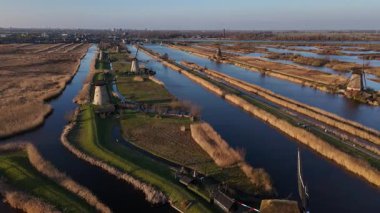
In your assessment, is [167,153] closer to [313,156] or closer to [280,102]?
[313,156]

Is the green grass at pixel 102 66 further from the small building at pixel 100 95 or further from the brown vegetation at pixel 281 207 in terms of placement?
the brown vegetation at pixel 281 207

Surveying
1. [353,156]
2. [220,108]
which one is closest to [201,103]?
[220,108]

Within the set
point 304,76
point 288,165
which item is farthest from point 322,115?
point 304,76

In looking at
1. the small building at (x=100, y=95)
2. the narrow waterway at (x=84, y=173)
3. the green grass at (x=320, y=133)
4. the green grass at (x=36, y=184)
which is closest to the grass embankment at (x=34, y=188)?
the green grass at (x=36, y=184)

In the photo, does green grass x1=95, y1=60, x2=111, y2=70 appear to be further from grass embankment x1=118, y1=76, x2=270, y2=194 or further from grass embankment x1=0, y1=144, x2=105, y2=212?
grass embankment x1=0, y1=144, x2=105, y2=212

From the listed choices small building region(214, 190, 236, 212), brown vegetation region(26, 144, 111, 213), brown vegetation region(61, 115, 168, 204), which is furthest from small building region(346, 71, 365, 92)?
brown vegetation region(26, 144, 111, 213)

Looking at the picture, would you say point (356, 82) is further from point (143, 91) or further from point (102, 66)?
point (102, 66)
